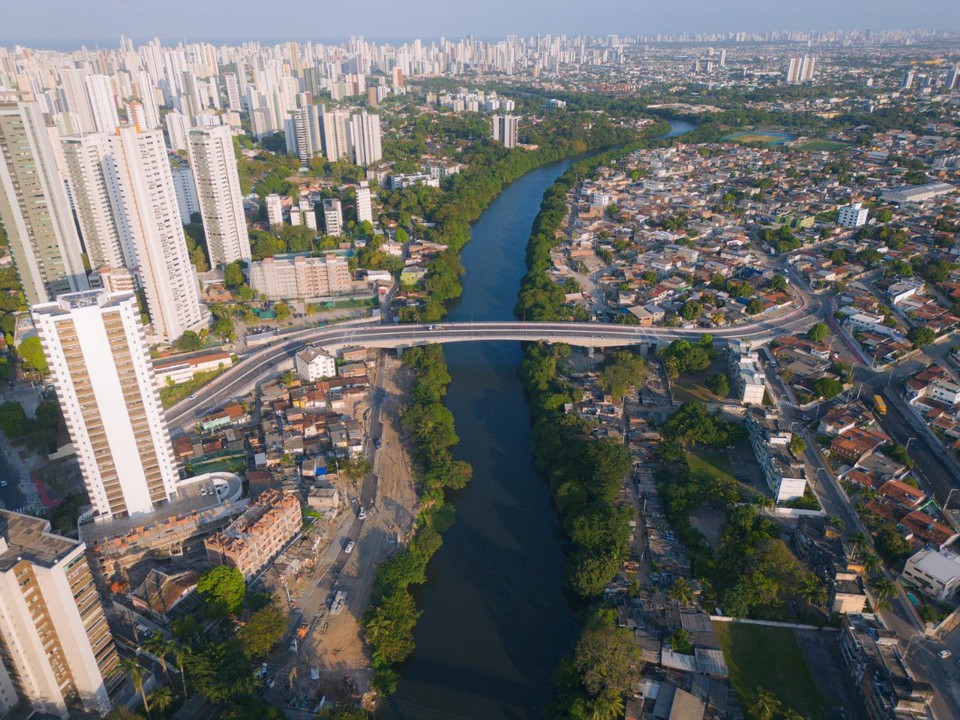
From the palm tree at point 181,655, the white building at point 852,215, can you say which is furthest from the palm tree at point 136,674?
the white building at point 852,215

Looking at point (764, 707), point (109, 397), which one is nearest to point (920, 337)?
point (764, 707)

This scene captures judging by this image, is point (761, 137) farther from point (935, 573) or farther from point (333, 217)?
point (935, 573)

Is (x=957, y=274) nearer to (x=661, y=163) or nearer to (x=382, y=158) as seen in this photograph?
(x=661, y=163)

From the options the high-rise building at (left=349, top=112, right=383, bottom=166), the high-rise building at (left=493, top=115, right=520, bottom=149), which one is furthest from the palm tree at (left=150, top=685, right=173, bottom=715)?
the high-rise building at (left=493, top=115, right=520, bottom=149)

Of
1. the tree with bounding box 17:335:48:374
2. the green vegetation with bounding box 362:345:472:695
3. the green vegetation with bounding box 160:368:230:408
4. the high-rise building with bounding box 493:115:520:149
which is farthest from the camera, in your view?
the high-rise building with bounding box 493:115:520:149

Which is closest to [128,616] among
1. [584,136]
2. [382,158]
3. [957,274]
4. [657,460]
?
[657,460]

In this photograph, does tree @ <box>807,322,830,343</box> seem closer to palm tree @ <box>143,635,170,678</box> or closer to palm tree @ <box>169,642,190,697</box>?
palm tree @ <box>169,642,190,697</box>

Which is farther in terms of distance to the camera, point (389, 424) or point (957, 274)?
point (957, 274)
